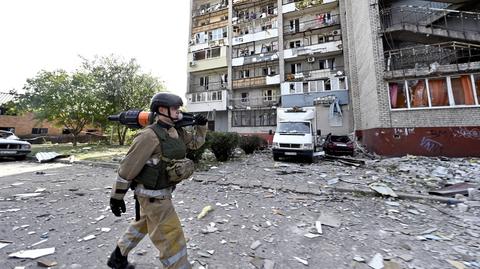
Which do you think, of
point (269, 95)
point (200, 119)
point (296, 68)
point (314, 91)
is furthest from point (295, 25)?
point (200, 119)

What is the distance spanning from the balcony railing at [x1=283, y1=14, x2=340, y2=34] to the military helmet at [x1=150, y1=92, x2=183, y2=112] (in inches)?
917

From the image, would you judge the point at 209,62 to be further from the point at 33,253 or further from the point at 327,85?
the point at 33,253

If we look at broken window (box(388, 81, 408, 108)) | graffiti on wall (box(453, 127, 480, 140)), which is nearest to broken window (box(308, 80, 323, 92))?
broken window (box(388, 81, 408, 108))

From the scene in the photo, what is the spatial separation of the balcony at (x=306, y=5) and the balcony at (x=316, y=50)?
398 centimetres

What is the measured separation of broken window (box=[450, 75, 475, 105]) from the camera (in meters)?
10.5

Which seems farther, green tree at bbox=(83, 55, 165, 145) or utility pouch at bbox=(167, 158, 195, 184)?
green tree at bbox=(83, 55, 165, 145)

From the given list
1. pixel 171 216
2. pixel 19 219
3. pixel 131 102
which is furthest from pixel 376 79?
pixel 131 102

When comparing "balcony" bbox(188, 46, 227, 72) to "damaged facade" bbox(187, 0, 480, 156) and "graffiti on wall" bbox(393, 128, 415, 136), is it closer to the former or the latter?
"damaged facade" bbox(187, 0, 480, 156)

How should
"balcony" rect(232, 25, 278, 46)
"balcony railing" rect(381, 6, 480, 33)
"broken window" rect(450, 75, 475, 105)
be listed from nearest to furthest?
"broken window" rect(450, 75, 475, 105) → "balcony railing" rect(381, 6, 480, 33) → "balcony" rect(232, 25, 278, 46)

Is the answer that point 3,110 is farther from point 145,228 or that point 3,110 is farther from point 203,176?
point 145,228

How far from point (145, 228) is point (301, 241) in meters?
1.96

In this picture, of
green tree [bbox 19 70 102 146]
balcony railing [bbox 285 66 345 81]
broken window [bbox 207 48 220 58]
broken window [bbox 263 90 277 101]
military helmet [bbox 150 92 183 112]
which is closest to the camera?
military helmet [bbox 150 92 183 112]

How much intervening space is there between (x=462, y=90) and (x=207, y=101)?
813 inches

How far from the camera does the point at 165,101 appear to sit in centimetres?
208
